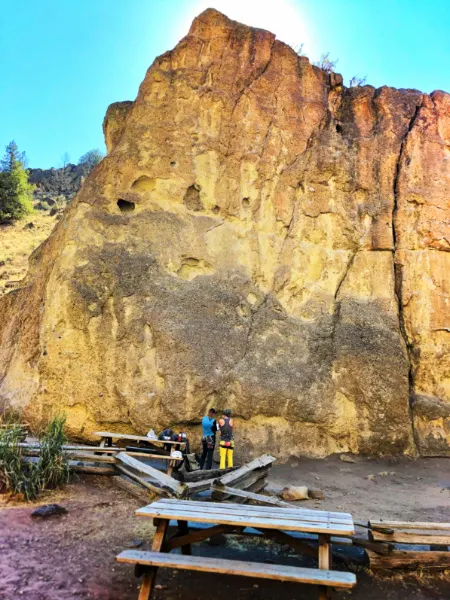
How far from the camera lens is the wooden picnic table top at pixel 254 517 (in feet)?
13.4

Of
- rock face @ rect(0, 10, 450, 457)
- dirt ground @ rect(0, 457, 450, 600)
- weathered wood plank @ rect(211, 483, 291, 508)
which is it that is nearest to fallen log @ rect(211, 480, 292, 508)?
weathered wood plank @ rect(211, 483, 291, 508)

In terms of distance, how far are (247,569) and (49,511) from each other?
333cm

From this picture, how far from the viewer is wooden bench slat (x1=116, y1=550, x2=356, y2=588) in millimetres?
3666

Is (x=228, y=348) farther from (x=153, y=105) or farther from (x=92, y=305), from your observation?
(x=153, y=105)

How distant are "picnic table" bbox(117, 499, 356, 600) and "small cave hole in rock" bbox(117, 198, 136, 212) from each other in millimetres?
8756

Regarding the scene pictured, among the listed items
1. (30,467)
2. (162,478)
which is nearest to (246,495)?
(162,478)

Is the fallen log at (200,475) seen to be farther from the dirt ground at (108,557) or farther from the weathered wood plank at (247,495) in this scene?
the weathered wood plank at (247,495)

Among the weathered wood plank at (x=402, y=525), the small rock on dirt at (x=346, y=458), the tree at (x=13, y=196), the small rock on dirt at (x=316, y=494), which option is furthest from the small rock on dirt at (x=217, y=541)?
the tree at (x=13, y=196)

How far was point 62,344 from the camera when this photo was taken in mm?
10562

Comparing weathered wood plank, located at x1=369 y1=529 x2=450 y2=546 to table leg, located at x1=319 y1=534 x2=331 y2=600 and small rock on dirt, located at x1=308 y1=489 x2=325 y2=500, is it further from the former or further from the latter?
small rock on dirt, located at x1=308 y1=489 x2=325 y2=500

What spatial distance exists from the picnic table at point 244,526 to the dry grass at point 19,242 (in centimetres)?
2211

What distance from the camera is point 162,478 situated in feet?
23.2

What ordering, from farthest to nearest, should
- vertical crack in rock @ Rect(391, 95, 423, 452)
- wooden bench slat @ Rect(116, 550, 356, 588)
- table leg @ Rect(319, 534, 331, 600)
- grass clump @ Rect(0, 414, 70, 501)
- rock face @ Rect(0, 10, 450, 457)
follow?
Result: 1. vertical crack in rock @ Rect(391, 95, 423, 452)
2. rock face @ Rect(0, 10, 450, 457)
3. grass clump @ Rect(0, 414, 70, 501)
4. table leg @ Rect(319, 534, 331, 600)
5. wooden bench slat @ Rect(116, 550, 356, 588)

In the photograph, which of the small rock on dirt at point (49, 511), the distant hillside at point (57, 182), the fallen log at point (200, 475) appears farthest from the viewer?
the distant hillside at point (57, 182)
